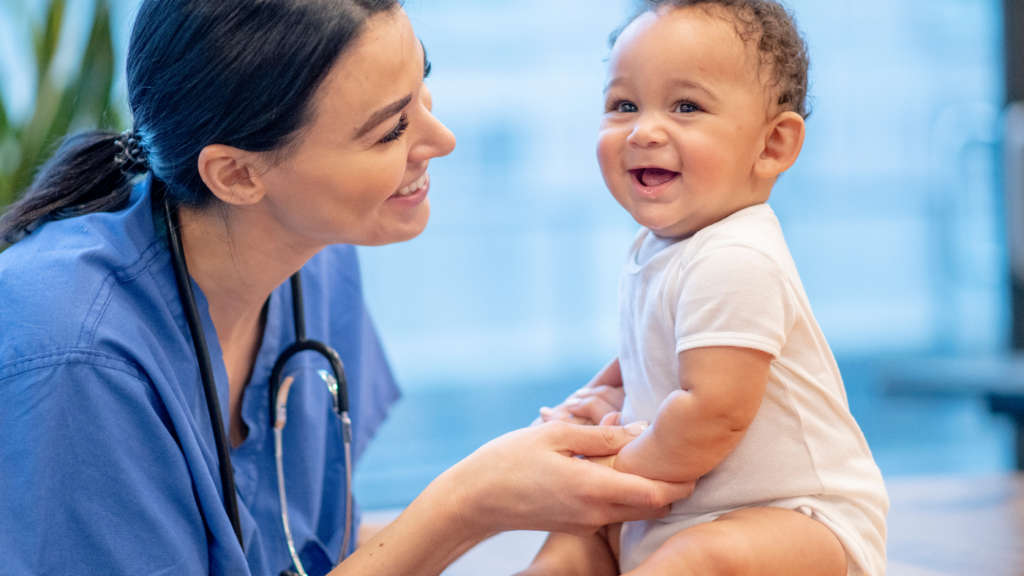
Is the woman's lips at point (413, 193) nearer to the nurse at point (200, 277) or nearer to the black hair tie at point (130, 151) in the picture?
the nurse at point (200, 277)

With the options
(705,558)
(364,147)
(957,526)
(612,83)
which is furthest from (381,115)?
(957,526)

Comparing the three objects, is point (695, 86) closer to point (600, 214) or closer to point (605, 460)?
point (605, 460)

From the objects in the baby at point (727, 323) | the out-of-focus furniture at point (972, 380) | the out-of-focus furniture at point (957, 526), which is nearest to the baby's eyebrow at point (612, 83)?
the baby at point (727, 323)

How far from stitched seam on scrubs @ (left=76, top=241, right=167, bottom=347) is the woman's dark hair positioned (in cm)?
12

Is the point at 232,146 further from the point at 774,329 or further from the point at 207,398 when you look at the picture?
the point at 774,329

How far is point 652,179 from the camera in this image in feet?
3.46

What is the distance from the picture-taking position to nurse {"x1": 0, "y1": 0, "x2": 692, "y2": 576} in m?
0.93

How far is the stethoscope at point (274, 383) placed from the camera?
1103 mm

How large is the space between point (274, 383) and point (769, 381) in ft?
2.48

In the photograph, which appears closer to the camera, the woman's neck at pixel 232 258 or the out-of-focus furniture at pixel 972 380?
the woman's neck at pixel 232 258

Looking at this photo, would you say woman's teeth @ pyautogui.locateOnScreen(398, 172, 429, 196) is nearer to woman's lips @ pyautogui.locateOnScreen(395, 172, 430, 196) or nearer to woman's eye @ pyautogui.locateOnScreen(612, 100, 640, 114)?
woman's lips @ pyautogui.locateOnScreen(395, 172, 430, 196)

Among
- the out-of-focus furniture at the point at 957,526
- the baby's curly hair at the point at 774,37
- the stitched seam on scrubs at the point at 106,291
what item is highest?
the baby's curly hair at the point at 774,37

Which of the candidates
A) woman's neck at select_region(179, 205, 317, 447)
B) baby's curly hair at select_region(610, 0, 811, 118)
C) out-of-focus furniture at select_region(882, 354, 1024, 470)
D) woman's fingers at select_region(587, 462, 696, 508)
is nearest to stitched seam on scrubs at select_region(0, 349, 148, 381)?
woman's neck at select_region(179, 205, 317, 447)

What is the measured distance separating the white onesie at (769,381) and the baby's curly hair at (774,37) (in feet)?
0.51
